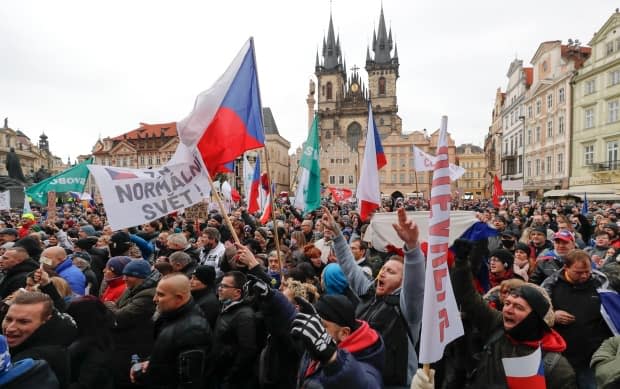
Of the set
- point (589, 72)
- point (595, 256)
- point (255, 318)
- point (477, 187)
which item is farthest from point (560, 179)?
point (477, 187)

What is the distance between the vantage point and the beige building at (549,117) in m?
32.6

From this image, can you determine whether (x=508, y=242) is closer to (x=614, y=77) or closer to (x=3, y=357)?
(x=3, y=357)

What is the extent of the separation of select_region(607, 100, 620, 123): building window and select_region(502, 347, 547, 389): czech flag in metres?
32.2

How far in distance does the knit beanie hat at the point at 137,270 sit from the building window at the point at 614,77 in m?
33.1

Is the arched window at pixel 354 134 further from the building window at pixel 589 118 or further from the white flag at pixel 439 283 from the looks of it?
the white flag at pixel 439 283

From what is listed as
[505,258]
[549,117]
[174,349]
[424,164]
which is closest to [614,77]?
[549,117]

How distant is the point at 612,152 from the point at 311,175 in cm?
2883

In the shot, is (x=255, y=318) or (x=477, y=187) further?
(x=477, y=187)

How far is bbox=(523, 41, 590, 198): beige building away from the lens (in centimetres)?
3259

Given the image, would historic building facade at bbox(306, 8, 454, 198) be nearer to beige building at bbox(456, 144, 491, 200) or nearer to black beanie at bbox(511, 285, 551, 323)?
beige building at bbox(456, 144, 491, 200)

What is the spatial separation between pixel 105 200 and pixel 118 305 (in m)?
1.01

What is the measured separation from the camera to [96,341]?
2.89m

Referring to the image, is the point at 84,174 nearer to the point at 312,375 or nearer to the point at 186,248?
the point at 186,248

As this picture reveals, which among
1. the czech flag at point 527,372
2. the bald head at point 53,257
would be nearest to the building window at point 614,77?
the czech flag at point 527,372
